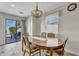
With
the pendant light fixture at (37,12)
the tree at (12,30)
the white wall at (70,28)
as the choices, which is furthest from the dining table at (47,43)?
the pendant light fixture at (37,12)

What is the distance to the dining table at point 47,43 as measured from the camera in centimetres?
174

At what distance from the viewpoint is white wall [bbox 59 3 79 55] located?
1.68 meters

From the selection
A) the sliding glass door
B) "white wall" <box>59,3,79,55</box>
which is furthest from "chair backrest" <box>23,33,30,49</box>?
"white wall" <box>59,3,79,55</box>

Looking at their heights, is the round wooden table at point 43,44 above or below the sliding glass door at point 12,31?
below

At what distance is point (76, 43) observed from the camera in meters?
1.68

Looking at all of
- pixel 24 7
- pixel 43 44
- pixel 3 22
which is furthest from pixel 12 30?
pixel 43 44

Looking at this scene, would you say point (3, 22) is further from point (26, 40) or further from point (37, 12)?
point (37, 12)

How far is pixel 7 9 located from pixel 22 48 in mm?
822

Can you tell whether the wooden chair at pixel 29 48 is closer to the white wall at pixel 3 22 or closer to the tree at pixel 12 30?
the tree at pixel 12 30

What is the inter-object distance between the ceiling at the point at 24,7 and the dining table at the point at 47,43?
0.55 metres

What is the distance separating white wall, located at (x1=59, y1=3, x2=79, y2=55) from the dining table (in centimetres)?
19

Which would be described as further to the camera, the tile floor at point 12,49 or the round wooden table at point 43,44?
the round wooden table at point 43,44

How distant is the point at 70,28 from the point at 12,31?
3.82ft

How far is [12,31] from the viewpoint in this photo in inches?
66.3
